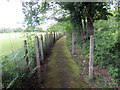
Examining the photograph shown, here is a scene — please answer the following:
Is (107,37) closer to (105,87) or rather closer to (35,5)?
(105,87)

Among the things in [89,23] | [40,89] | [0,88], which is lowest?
[40,89]

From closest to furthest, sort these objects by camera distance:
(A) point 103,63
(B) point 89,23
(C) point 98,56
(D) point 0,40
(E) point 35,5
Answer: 1. (D) point 0,40
2. (A) point 103,63
3. (C) point 98,56
4. (E) point 35,5
5. (B) point 89,23

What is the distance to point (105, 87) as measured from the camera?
230 cm

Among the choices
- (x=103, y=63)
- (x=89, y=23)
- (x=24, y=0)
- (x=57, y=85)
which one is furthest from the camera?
(x=89, y=23)

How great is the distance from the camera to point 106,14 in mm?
5547

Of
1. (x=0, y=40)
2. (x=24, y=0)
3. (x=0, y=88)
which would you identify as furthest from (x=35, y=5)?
(x=0, y=88)

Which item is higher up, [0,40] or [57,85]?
[0,40]

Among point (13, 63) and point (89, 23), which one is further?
point (89, 23)

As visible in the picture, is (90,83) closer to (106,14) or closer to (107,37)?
(107,37)

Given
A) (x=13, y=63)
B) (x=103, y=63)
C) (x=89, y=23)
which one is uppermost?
(x=89, y=23)

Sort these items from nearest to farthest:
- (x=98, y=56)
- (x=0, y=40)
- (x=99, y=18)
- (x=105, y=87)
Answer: (x=0, y=40) < (x=105, y=87) < (x=98, y=56) < (x=99, y=18)

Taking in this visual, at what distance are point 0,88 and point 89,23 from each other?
217 inches

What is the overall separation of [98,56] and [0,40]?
352 centimetres

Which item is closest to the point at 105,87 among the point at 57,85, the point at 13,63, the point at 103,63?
the point at 103,63
